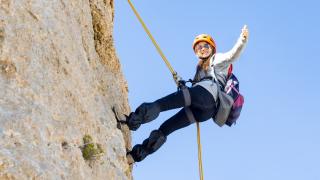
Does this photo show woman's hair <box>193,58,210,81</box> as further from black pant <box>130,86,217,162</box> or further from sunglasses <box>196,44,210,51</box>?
black pant <box>130,86,217,162</box>

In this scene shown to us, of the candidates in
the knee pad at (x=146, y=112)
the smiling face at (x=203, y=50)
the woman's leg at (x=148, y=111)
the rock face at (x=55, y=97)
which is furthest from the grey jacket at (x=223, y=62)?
the rock face at (x=55, y=97)

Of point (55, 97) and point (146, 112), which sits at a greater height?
point (146, 112)

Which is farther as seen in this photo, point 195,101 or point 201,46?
point 201,46

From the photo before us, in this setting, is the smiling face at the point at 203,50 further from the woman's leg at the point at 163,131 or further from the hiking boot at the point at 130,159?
the hiking boot at the point at 130,159

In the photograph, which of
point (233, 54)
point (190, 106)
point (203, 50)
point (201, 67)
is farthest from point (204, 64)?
point (190, 106)

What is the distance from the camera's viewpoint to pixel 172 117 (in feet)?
35.0

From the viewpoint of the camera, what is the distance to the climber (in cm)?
955

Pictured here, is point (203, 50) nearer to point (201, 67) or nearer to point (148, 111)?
point (201, 67)

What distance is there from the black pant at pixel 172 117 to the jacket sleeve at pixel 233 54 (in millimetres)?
1033

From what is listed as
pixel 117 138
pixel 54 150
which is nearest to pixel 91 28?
pixel 117 138

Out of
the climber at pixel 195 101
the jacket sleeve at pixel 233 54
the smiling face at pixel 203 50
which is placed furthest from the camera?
the smiling face at pixel 203 50

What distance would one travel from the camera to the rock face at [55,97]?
19.8 feet

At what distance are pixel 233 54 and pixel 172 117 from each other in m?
1.78

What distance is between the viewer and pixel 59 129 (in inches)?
272
